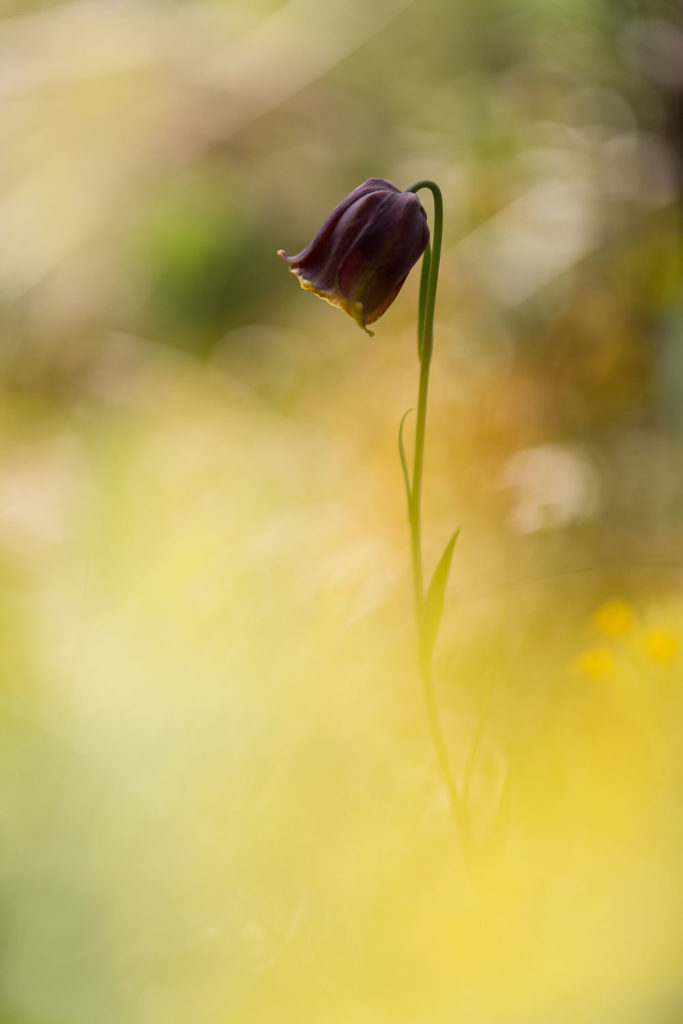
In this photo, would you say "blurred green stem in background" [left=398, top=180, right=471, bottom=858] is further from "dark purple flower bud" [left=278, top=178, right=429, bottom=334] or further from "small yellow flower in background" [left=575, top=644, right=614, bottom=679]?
"small yellow flower in background" [left=575, top=644, right=614, bottom=679]

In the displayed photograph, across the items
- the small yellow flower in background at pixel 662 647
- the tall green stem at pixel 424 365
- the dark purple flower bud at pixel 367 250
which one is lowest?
the small yellow flower in background at pixel 662 647

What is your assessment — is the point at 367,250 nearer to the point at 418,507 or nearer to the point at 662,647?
the point at 418,507

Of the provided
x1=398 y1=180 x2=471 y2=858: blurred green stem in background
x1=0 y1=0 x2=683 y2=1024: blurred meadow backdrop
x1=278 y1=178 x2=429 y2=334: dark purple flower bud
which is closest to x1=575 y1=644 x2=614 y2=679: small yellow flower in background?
x1=0 y1=0 x2=683 y2=1024: blurred meadow backdrop

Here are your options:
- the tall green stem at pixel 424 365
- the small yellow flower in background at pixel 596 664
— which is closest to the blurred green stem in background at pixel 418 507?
the tall green stem at pixel 424 365

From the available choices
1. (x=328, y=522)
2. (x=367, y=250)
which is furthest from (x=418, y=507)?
(x=328, y=522)

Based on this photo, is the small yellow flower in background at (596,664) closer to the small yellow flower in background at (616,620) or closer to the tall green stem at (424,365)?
the small yellow flower in background at (616,620)
